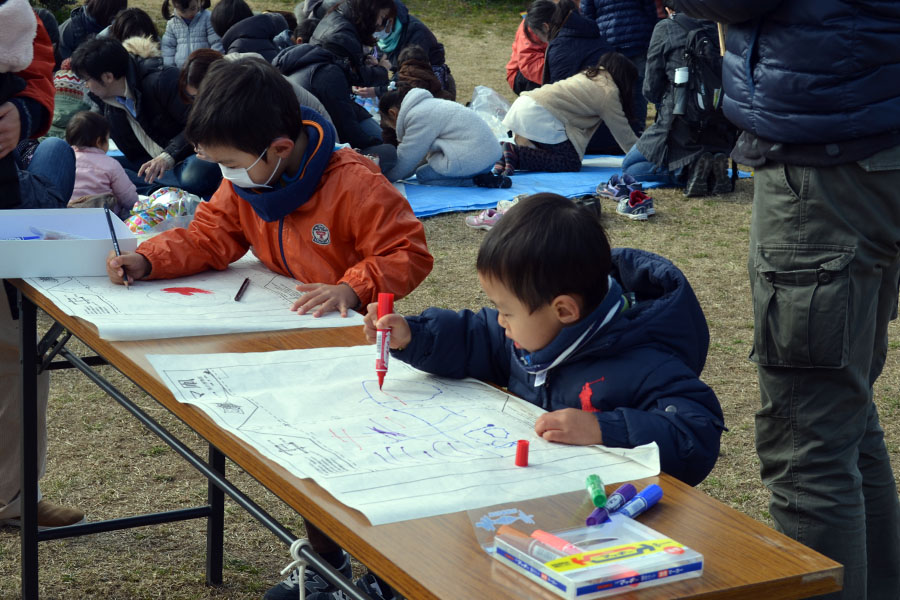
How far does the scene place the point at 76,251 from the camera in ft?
7.37

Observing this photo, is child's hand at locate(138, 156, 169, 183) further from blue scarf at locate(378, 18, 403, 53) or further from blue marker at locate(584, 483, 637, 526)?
blue marker at locate(584, 483, 637, 526)

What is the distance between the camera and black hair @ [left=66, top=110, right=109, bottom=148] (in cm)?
541

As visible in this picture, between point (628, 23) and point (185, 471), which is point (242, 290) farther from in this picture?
point (628, 23)

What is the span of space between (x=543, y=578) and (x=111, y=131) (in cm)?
557

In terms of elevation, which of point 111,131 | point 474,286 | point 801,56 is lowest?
point 474,286

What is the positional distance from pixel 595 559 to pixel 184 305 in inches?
50.5

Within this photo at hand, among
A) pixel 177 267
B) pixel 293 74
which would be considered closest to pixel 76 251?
→ pixel 177 267

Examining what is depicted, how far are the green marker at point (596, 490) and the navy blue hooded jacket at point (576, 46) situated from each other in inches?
282

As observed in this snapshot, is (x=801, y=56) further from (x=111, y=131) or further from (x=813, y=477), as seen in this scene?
(x=111, y=131)

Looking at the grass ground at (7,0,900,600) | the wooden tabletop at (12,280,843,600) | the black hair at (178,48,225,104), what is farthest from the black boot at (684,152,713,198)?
the wooden tabletop at (12,280,843,600)

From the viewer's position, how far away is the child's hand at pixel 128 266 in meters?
2.23

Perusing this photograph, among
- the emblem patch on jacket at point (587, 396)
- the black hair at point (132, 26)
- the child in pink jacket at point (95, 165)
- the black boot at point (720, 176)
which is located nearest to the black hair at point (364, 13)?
the black hair at point (132, 26)

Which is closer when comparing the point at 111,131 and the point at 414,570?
the point at 414,570

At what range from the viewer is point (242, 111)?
220 cm
